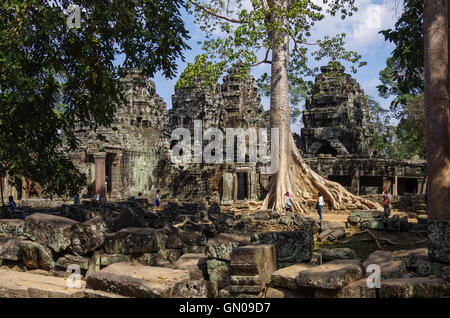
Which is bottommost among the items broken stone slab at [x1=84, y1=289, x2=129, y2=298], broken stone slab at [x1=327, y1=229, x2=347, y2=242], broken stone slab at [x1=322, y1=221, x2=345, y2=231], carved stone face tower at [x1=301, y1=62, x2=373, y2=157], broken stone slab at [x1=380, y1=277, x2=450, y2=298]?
broken stone slab at [x1=327, y1=229, x2=347, y2=242]

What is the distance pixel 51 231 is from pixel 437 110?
547 centimetres

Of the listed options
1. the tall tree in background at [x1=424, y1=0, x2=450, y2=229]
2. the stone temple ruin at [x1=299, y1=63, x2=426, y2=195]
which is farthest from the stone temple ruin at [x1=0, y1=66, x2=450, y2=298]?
the stone temple ruin at [x1=299, y1=63, x2=426, y2=195]

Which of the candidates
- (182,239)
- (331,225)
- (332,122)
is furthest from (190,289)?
(332,122)

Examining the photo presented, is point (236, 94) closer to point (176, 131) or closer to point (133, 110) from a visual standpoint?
point (176, 131)

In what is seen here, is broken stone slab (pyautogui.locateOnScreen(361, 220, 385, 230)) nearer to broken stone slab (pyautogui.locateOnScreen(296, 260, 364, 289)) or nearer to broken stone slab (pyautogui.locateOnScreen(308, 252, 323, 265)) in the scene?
broken stone slab (pyautogui.locateOnScreen(308, 252, 323, 265))

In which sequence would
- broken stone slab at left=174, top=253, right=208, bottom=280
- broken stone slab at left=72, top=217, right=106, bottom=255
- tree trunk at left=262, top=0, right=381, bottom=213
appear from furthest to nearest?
tree trunk at left=262, top=0, right=381, bottom=213 < broken stone slab at left=72, top=217, right=106, bottom=255 < broken stone slab at left=174, top=253, right=208, bottom=280

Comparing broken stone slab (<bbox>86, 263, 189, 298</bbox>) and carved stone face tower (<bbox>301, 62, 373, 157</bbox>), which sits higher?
carved stone face tower (<bbox>301, 62, 373, 157</bbox>)

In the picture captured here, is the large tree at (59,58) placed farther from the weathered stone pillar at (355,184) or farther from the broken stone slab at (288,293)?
the weathered stone pillar at (355,184)

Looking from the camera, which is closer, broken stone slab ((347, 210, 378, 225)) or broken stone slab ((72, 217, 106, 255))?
broken stone slab ((72, 217, 106, 255))

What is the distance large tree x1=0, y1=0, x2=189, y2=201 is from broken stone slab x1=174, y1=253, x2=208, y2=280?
2715 millimetres

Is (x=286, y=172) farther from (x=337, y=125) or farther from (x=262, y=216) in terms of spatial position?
(x=337, y=125)

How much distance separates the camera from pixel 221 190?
873 inches

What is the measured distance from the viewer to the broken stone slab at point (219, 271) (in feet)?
13.6

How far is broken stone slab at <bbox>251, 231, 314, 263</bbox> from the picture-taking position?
14.4 feet
